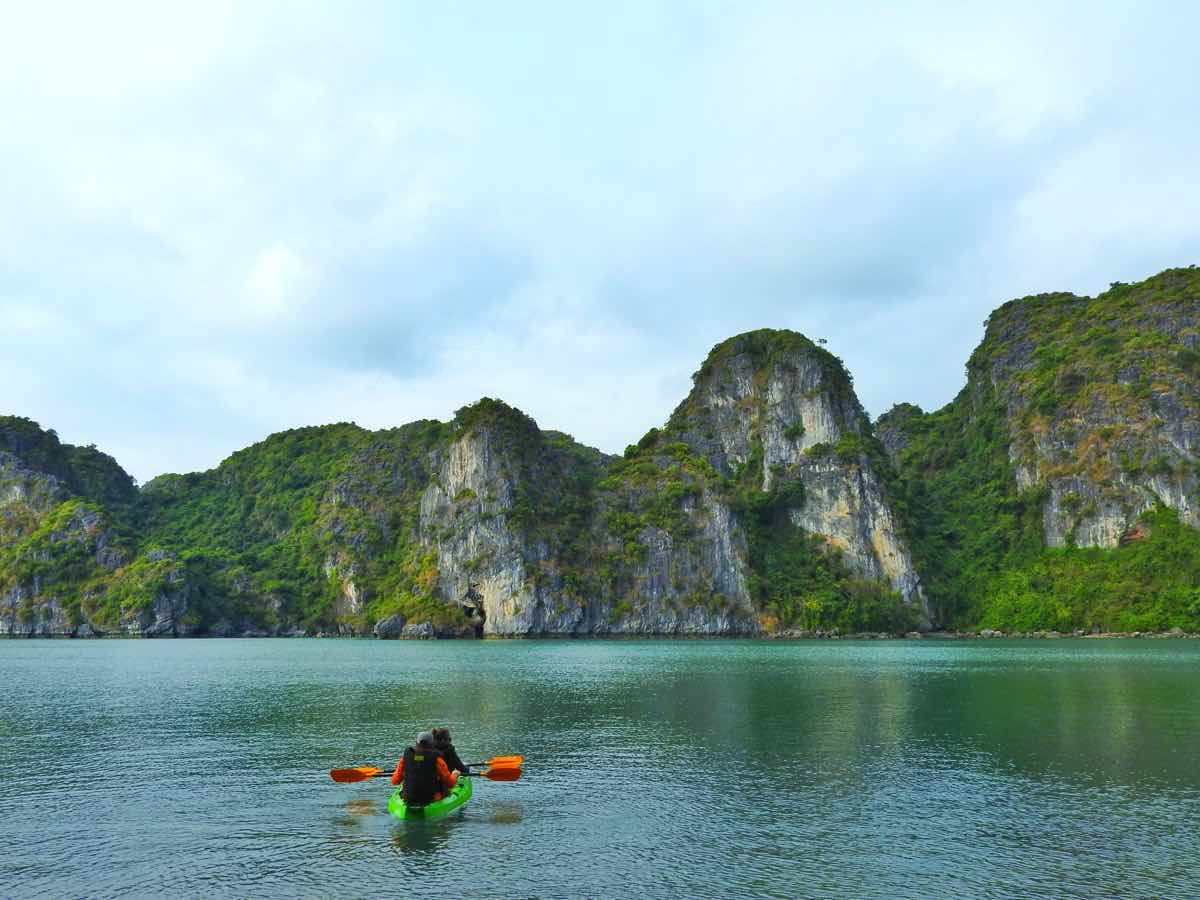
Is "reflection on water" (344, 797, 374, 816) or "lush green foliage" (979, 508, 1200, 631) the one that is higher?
"lush green foliage" (979, 508, 1200, 631)

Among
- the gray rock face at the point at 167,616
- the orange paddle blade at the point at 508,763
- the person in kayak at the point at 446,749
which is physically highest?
the gray rock face at the point at 167,616

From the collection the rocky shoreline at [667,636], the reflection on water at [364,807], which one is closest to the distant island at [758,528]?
the rocky shoreline at [667,636]

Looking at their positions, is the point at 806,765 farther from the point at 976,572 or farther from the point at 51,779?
the point at 976,572

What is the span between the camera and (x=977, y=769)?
25031 millimetres

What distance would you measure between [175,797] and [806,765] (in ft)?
53.7

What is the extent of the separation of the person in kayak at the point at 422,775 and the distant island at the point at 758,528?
412 feet

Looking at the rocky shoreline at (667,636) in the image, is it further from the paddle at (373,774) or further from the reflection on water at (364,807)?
the reflection on water at (364,807)

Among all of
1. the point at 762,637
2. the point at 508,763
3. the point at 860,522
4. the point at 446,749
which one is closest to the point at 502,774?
the point at 508,763

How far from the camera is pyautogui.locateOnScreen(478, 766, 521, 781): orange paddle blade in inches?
905

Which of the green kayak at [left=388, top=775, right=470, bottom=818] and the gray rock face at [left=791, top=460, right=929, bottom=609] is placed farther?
the gray rock face at [left=791, top=460, right=929, bottom=609]

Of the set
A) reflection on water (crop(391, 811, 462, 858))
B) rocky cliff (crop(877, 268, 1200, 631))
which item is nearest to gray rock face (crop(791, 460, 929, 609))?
rocky cliff (crop(877, 268, 1200, 631))

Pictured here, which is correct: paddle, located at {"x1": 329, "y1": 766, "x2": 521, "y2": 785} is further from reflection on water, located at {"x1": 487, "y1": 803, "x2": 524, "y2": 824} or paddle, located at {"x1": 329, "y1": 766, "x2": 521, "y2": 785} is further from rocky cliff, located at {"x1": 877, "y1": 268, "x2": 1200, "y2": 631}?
rocky cliff, located at {"x1": 877, "y1": 268, "x2": 1200, "y2": 631}

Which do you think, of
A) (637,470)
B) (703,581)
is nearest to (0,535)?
(637,470)

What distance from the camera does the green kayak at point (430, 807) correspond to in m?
20.0
